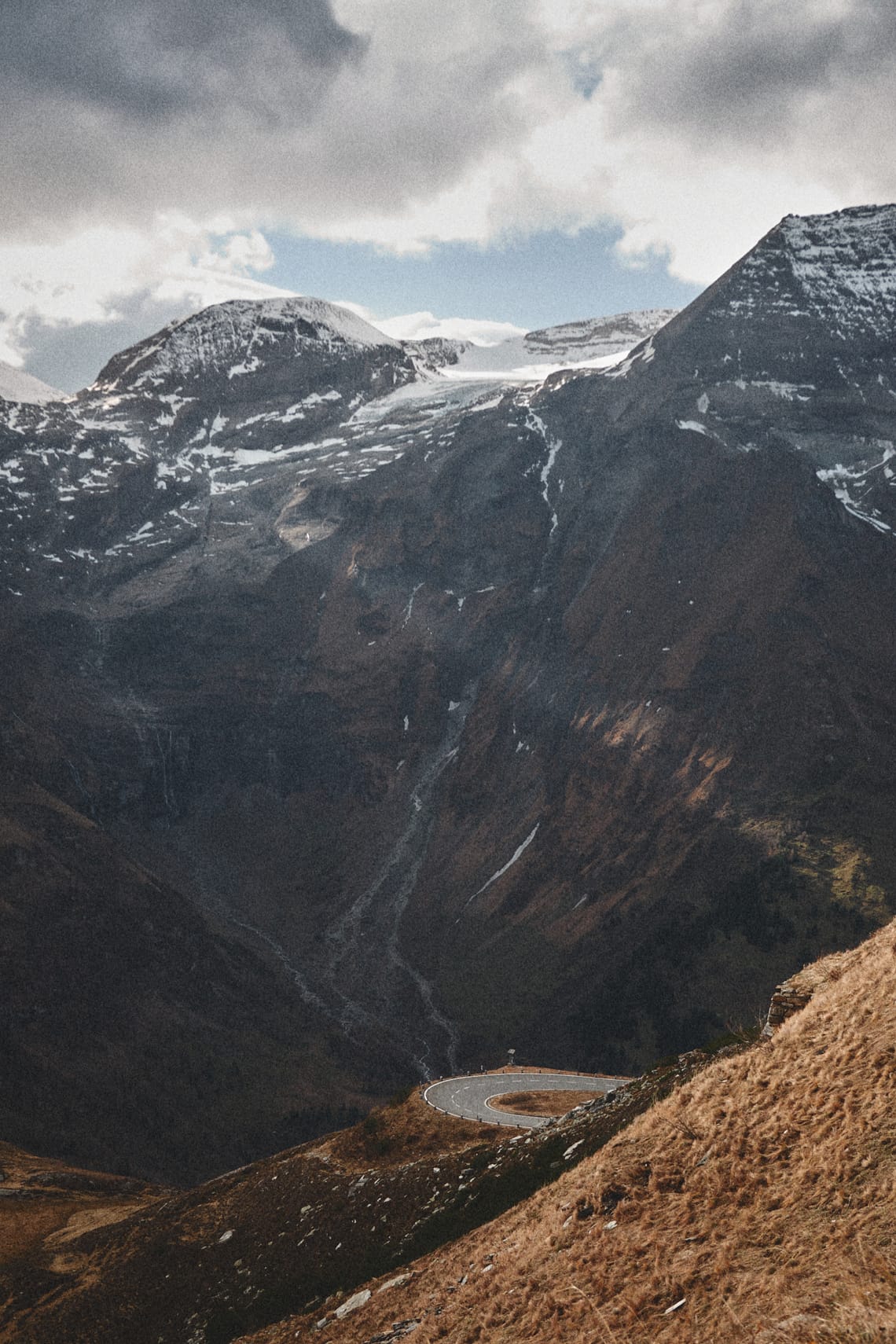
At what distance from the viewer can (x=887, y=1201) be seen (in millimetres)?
Answer: 18953

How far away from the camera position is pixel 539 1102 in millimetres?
75375

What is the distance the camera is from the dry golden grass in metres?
72.8

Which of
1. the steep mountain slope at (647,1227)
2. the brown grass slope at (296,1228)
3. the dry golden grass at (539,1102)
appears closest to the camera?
the steep mountain slope at (647,1227)

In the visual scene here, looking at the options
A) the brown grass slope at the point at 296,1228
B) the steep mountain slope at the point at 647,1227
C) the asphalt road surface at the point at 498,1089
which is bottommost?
the asphalt road surface at the point at 498,1089

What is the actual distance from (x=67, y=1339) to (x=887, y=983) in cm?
4803

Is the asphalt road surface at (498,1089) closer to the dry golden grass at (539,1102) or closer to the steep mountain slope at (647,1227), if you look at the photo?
the dry golden grass at (539,1102)

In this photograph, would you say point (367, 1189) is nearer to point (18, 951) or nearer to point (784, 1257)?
point (784, 1257)

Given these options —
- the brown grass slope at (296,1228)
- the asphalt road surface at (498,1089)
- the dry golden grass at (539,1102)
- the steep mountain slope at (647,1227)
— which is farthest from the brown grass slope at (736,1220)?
the dry golden grass at (539,1102)

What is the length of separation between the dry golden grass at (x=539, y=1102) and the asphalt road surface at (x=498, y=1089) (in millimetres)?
833

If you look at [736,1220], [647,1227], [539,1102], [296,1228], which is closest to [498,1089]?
[539,1102]

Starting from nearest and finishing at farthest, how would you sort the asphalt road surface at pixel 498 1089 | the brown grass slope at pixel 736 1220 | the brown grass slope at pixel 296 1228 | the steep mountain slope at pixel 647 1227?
the brown grass slope at pixel 736 1220 → the steep mountain slope at pixel 647 1227 → the brown grass slope at pixel 296 1228 → the asphalt road surface at pixel 498 1089

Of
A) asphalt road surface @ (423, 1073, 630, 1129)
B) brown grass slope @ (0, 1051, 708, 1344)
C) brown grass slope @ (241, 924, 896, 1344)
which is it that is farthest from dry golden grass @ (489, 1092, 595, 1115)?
brown grass slope @ (241, 924, 896, 1344)

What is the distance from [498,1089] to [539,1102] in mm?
8454

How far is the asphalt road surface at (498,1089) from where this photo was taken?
227 ft
